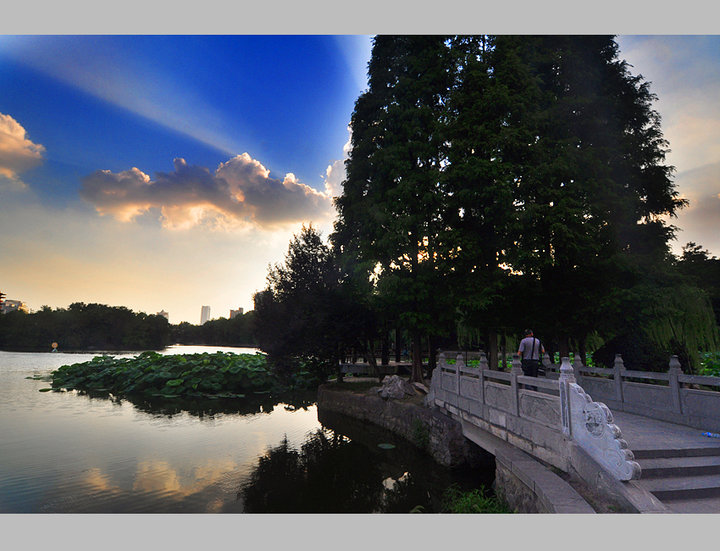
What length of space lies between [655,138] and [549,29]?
39.8ft

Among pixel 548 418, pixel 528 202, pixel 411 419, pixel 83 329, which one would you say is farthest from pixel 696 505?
pixel 83 329

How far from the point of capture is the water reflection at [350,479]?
8.92 m

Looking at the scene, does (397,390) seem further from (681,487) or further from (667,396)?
(681,487)

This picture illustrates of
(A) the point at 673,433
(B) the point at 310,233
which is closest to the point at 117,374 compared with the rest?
(B) the point at 310,233

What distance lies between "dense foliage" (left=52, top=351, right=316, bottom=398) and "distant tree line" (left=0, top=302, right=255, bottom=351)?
32553 mm

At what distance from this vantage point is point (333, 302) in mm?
21859

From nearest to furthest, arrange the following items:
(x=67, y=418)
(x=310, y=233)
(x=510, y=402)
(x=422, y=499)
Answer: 1. (x=510, y=402)
2. (x=422, y=499)
3. (x=67, y=418)
4. (x=310, y=233)

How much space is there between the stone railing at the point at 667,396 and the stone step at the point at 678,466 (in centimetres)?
205

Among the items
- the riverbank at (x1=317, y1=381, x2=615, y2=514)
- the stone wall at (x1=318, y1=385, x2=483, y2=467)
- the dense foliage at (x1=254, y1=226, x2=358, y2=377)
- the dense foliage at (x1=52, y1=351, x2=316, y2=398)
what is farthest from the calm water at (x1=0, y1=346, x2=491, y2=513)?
the dense foliage at (x1=52, y1=351, x2=316, y2=398)

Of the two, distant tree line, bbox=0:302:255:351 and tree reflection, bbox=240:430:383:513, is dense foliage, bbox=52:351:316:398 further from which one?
distant tree line, bbox=0:302:255:351

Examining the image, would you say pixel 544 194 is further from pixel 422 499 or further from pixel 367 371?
pixel 367 371

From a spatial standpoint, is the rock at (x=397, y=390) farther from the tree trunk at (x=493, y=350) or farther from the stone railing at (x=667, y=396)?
the stone railing at (x=667, y=396)

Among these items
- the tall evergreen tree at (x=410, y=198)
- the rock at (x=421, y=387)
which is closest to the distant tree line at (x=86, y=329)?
the rock at (x=421, y=387)

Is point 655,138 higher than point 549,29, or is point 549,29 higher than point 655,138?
point 655,138
